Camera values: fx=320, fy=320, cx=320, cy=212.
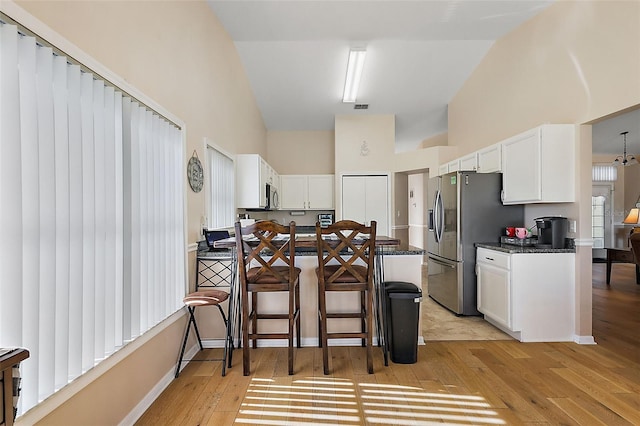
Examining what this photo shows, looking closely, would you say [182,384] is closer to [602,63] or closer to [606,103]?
[606,103]

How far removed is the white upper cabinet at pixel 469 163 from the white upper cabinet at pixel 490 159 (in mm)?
102

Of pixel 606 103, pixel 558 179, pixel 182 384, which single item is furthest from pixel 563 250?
pixel 182 384

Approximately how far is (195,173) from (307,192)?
388 centimetres

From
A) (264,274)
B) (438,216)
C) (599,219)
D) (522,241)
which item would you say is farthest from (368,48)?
(599,219)

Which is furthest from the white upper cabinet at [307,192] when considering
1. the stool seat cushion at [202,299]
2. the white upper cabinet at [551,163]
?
the stool seat cushion at [202,299]

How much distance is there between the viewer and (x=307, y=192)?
22.0 feet

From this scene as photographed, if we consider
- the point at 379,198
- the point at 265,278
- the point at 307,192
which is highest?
the point at 307,192

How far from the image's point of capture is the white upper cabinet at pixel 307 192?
6.68 m

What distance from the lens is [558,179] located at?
317cm

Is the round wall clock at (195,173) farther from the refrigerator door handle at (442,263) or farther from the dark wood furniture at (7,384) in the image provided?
the refrigerator door handle at (442,263)

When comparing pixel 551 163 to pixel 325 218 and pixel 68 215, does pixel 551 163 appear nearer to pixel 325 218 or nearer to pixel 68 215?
pixel 68 215

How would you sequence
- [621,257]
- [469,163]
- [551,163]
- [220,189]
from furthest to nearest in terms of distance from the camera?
[621,257]
[469,163]
[220,189]
[551,163]

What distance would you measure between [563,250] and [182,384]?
362cm

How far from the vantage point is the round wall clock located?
111 inches
